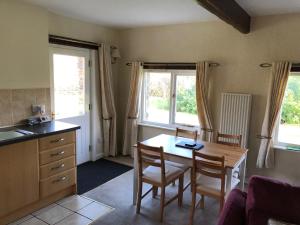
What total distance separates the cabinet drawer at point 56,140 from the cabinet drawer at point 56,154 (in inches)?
2.0

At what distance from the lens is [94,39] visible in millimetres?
4254

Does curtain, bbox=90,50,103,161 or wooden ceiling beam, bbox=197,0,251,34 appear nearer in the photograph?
wooden ceiling beam, bbox=197,0,251,34

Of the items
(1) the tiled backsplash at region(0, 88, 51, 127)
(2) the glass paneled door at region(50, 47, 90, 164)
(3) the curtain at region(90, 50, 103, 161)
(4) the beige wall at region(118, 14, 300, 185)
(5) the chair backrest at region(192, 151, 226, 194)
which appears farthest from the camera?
(3) the curtain at region(90, 50, 103, 161)

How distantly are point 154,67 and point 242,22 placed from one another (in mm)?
1648

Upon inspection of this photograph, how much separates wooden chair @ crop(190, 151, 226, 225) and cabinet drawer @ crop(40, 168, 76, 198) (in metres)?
1.56

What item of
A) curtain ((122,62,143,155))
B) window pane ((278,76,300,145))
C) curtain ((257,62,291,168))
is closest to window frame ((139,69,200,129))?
curtain ((122,62,143,155))

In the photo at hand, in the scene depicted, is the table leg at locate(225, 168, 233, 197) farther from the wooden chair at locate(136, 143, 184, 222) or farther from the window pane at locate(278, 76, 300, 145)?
the window pane at locate(278, 76, 300, 145)

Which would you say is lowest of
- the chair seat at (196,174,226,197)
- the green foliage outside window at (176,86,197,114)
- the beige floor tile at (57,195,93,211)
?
the beige floor tile at (57,195,93,211)

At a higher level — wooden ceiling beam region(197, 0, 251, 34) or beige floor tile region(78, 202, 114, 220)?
wooden ceiling beam region(197, 0, 251, 34)

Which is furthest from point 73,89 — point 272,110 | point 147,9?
point 272,110

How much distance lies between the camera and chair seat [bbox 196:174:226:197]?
2.55 meters

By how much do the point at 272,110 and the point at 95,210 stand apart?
260 centimetres

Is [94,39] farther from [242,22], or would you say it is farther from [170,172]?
[170,172]

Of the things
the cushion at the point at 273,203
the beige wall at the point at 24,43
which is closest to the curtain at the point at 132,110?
the beige wall at the point at 24,43
